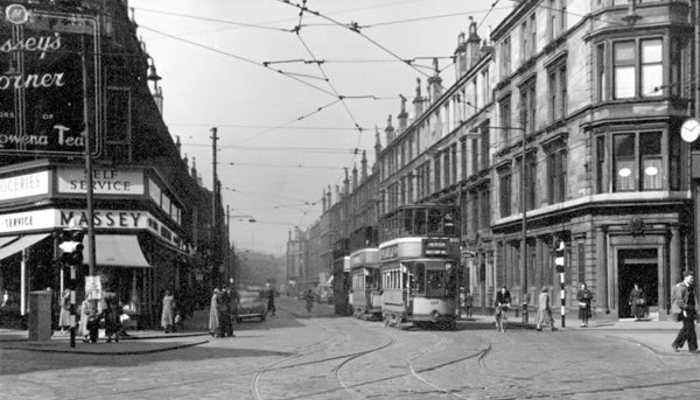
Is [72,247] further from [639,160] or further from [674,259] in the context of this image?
[674,259]

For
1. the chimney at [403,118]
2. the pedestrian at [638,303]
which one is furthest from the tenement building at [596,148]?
the chimney at [403,118]

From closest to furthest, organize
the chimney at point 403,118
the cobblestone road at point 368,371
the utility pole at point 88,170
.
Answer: the cobblestone road at point 368,371 < the utility pole at point 88,170 < the chimney at point 403,118

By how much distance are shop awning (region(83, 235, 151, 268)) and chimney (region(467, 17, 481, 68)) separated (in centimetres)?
3681

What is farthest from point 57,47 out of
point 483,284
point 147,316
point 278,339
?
point 483,284

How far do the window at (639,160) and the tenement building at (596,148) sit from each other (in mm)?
44

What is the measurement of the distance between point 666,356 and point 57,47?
75.6 feet

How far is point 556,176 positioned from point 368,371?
2920 centimetres

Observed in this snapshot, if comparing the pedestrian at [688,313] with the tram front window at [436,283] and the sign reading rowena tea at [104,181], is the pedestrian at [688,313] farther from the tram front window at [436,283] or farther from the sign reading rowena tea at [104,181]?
the sign reading rowena tea at [104,181]

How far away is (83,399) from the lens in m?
13.3

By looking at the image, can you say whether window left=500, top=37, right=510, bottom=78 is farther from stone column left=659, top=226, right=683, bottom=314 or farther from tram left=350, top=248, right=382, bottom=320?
stone column left=659, top=226, right=683, bottom=314

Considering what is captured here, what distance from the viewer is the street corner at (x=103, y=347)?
74.3ft

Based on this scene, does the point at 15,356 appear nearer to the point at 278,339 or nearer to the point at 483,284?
the point at 278,339

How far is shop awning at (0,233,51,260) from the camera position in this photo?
31.4 m

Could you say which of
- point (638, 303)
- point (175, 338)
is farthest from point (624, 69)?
point (175, 338)
